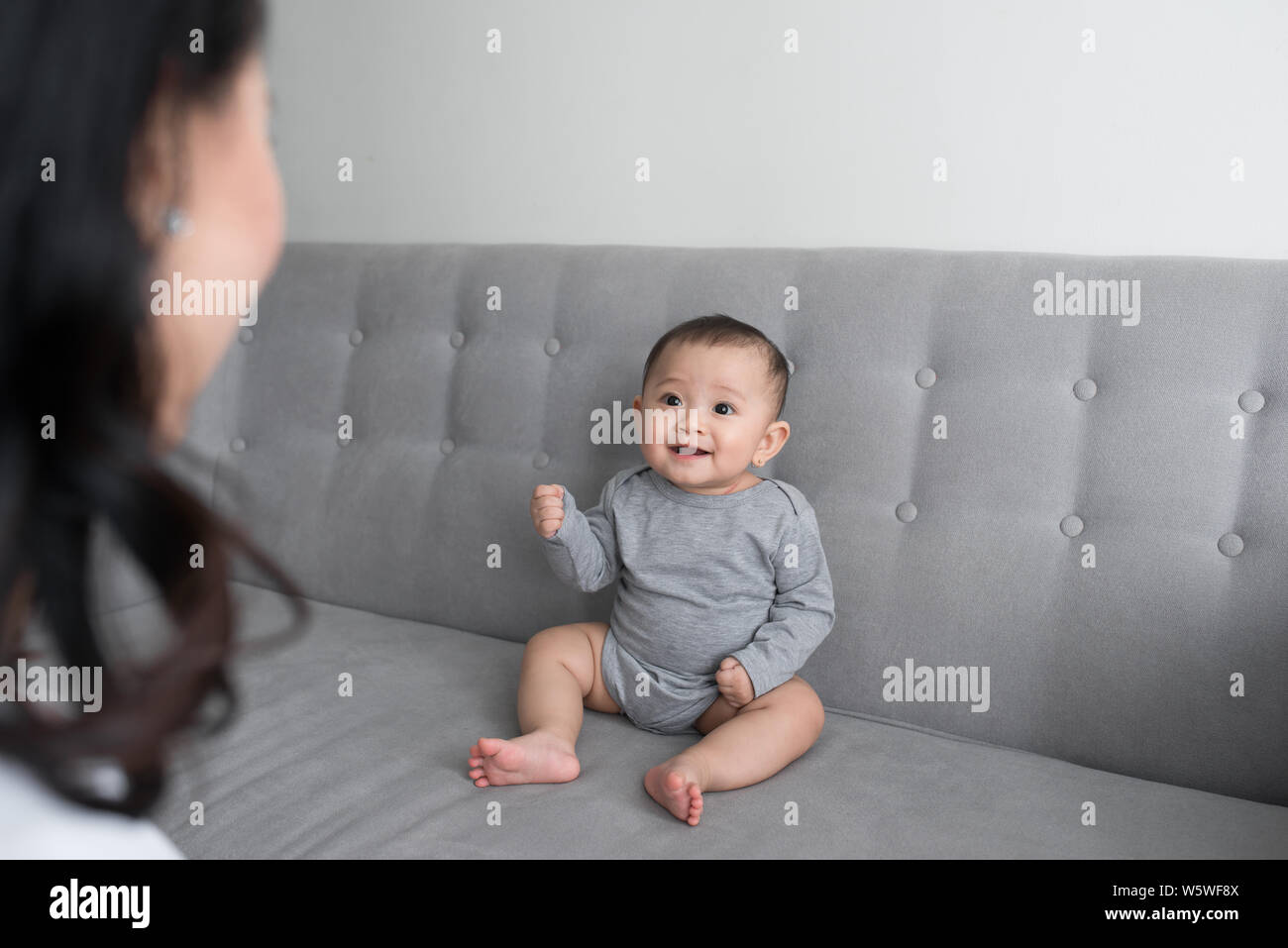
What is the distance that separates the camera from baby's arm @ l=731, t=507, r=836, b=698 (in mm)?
1310

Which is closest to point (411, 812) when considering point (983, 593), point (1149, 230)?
point (983, 593)

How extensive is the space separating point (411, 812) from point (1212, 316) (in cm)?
111

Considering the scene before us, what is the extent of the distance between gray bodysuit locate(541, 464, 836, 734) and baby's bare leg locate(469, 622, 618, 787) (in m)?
0.03

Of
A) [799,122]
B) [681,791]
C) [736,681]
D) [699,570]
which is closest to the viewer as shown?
[681,791]

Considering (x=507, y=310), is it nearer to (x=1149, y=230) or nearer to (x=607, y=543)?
(x=607, y=543)

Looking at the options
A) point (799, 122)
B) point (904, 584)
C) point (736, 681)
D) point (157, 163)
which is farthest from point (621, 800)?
point (799, 122)

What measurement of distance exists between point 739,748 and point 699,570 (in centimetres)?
27

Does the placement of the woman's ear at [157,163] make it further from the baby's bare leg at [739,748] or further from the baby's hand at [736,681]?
the baby's hand at [736,681]

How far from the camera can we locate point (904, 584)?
4.48 feet

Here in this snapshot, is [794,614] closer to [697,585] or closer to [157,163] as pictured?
[697,585]

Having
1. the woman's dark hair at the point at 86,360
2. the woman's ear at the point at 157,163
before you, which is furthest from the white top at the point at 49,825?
the woman's ear at the point at 157,163

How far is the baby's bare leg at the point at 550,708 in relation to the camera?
1199 millimetres

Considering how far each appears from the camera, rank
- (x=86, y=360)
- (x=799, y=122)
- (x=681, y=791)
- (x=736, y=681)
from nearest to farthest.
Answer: (x=86, y=360) < (x=681, y=791) < (x=736, y=681) < (x=799, y=122)

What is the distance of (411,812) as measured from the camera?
1151 millimetres
